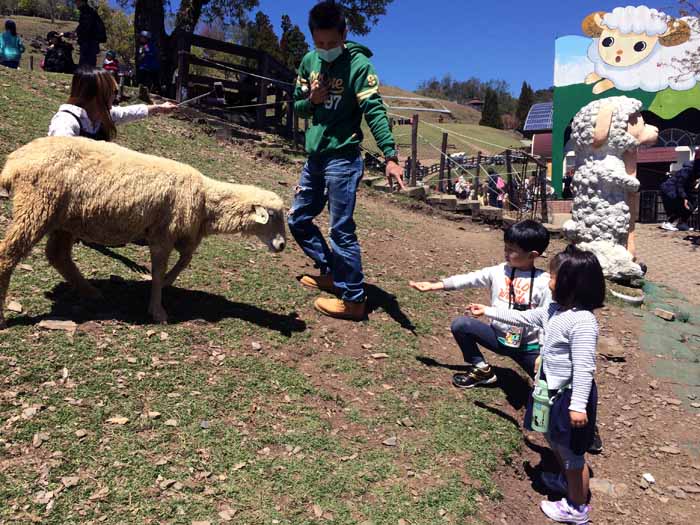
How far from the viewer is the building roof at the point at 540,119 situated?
39719mm

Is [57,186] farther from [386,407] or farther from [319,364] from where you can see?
[386,407]

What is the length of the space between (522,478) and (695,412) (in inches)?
95.9

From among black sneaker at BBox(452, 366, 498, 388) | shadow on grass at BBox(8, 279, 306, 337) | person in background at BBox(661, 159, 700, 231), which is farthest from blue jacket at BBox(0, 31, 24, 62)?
person in background at BBox(661, 159, 700, 231)

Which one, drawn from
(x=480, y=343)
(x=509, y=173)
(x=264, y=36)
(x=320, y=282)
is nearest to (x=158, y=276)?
(x=320, y=282)

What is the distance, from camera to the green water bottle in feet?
11.1

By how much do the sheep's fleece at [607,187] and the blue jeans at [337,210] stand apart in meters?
5.00

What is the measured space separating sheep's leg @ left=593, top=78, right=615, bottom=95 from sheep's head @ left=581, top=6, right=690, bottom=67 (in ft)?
2.58

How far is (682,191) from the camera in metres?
15.6

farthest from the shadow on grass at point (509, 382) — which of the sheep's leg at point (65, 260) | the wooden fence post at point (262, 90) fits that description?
the wooden fence post at point (262, 90)

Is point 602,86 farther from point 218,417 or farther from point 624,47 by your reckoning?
point 218,417

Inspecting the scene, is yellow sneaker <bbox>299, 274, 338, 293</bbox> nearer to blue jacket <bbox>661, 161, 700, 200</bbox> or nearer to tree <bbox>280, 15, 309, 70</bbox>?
blue jacket <bbox>661, 161, 700, 200</bbox>

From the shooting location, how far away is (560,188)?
1043 inches

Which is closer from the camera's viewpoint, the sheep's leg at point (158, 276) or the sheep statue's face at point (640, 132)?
the sheep's leg at point (158, 276)

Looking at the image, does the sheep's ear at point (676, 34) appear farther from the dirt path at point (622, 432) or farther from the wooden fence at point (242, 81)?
the dirt path at point (622, 432)
